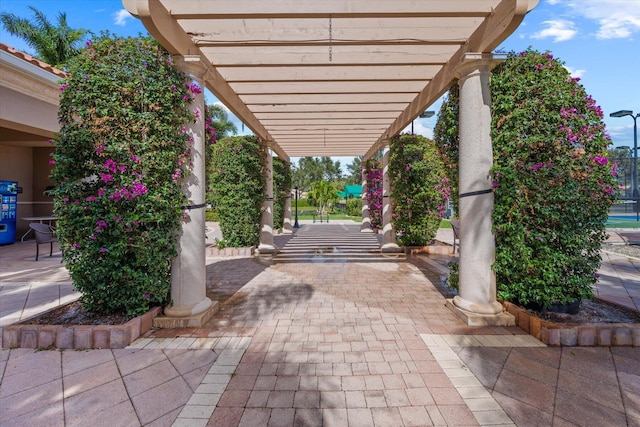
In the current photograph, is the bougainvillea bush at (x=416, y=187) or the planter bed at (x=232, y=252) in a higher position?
the bougainvillea bush at (x=416, y=187)

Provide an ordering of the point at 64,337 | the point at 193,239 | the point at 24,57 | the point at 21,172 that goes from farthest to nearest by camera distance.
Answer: the point at 21,172 < the point at 24,57 < the point at 193,239 < the point at 64,337

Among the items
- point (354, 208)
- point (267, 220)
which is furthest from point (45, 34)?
point (354, 208)

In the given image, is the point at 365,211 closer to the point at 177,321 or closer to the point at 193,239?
the point at 193,239

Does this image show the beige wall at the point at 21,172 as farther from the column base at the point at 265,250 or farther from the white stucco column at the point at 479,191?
the white stucco column at the point at 479,191

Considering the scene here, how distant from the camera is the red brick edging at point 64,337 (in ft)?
9.53

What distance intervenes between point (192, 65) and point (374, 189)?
407 inches

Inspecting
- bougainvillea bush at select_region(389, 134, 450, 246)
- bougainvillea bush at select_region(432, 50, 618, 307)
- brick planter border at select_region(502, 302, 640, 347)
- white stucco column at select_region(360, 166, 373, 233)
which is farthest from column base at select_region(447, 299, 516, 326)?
white stucco column at select_region(360, 166, 373, 233)

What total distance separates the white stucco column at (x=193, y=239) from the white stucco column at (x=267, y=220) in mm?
4595

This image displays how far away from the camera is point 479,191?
3.48 m

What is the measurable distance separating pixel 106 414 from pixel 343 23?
4.44m

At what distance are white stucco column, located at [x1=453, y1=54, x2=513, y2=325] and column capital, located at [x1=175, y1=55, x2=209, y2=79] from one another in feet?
10.4

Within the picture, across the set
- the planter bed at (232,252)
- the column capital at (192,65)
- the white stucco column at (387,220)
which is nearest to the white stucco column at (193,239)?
the column capital at (192,65)

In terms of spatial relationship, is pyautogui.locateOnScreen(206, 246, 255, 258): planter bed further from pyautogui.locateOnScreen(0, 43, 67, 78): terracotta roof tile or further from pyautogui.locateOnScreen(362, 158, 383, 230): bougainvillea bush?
pyautogui.locateOnScreen(362, 158, 383, 230): bougainvillea bush

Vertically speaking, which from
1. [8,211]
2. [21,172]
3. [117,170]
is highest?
[21,172]
